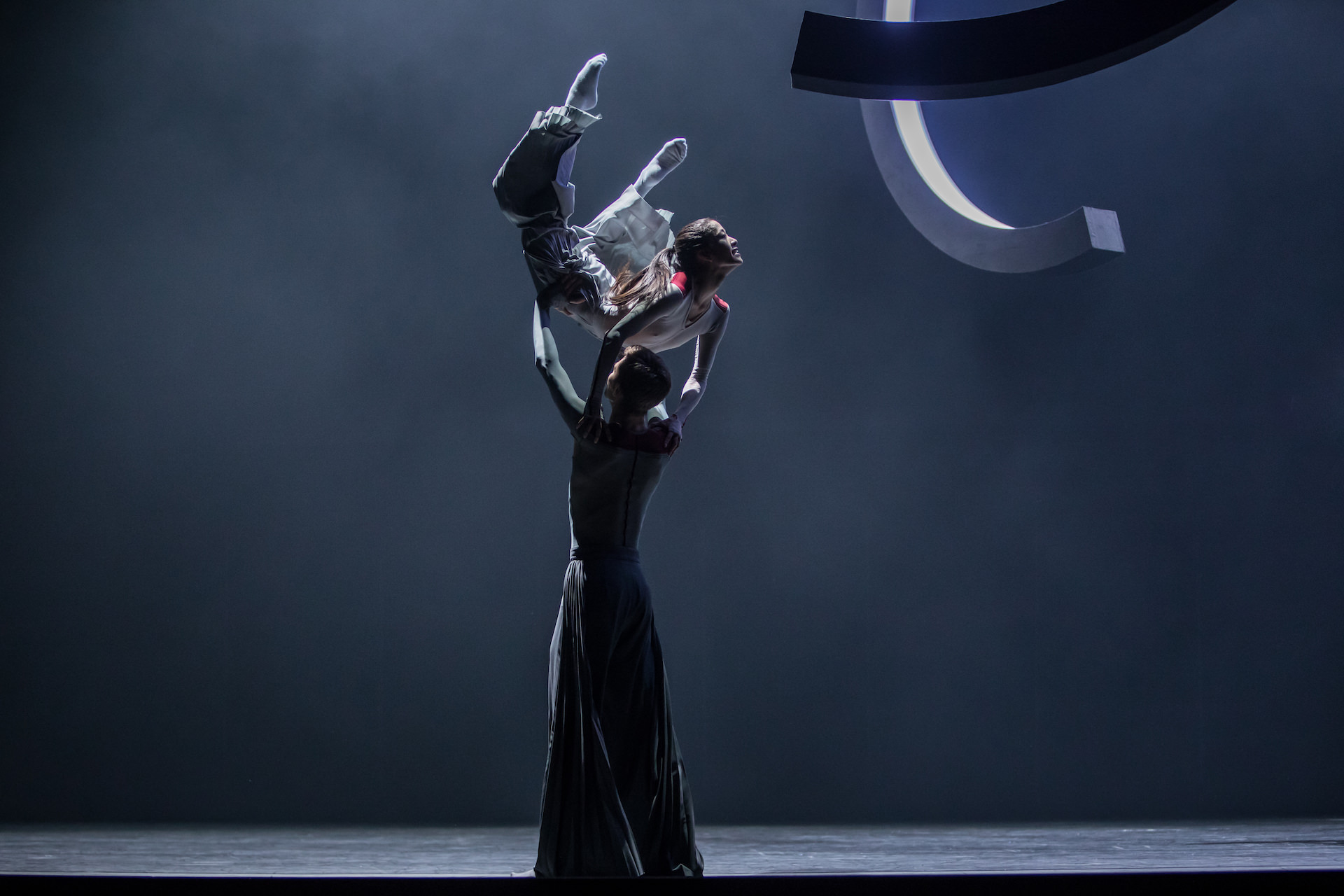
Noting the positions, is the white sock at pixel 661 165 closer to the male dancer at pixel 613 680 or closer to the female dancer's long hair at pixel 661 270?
the female dancer's long hair at pixel 661 270

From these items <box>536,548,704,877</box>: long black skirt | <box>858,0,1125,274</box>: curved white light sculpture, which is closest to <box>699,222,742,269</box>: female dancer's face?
<box>536,548,704,877</box>: long black skirt

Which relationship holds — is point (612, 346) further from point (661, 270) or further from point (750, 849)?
point (750, 849)

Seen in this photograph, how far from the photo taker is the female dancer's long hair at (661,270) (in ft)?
8.77

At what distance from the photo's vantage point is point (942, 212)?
4953 mm

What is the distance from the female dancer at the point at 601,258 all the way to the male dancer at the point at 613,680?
88mm

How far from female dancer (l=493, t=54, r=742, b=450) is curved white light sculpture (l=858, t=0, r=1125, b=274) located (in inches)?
88.6

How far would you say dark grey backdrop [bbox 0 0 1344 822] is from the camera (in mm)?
5211

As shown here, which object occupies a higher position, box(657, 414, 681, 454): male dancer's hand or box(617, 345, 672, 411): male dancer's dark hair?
box(617, 345, 672, 411): male dancer's dark hair

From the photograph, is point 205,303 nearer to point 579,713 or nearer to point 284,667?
point 284,667

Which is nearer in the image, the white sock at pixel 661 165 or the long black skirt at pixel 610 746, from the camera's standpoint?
the long black skirt at pixel 610 746

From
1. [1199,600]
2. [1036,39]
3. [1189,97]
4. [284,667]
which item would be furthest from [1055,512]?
[284,667]

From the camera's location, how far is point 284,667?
5.20 m

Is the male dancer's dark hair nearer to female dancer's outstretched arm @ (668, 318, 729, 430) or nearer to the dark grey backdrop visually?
female dancer's outstretched arm @ (668, 318, 729, 430)

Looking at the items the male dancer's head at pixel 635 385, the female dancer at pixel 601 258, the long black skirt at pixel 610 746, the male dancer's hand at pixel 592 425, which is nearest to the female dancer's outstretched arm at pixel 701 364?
the female dancer at pixel 601 258
